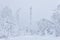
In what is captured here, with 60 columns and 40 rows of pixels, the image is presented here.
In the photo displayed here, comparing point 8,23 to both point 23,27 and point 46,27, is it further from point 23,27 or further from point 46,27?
point 46,27

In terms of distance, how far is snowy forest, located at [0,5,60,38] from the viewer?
140 centimetres

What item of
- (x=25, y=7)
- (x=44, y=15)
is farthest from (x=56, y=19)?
(x=25, y=7)

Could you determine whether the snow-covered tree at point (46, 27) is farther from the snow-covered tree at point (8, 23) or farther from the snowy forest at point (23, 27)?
the snow-covered tree at point (8, 23)

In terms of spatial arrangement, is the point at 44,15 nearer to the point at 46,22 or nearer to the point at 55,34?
the point at 46,22

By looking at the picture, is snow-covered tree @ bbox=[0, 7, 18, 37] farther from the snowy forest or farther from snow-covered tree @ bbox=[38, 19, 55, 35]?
snow-covered tree @ bbox=[38, 19, 55, 35]

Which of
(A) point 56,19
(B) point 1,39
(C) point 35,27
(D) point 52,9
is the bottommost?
(B) point 1,39

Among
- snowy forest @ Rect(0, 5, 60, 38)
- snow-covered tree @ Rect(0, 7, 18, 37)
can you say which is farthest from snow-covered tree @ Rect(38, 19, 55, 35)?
snow-covered tree @ Rect(0, 7, 18, 37)

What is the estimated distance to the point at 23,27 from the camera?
4.66 ft

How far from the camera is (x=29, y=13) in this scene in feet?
4.71

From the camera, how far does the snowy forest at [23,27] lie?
1.40m

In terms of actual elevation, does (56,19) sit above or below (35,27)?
above

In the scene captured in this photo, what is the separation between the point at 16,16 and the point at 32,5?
0.88 feet

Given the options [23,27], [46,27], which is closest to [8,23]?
[23,27]

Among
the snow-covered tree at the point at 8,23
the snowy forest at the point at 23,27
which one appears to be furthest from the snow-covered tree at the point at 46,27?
the snow-covered tree at the point at 8,23
